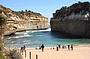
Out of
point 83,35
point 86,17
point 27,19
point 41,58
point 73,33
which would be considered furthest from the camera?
point 27,19

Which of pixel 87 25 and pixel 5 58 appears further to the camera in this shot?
pixel 87 25

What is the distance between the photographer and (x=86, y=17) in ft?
261

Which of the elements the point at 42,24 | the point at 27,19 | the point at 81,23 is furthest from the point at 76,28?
the point at 42,24

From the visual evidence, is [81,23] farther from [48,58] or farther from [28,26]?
[28,26]

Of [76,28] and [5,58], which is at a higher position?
[5,58]

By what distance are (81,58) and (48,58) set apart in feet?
11.6

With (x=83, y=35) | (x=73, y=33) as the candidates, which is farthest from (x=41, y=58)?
(x=73, y=33)

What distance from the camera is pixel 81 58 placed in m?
29.4

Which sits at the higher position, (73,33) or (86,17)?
(86,17)

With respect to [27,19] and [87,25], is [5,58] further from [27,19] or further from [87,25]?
[27,19]

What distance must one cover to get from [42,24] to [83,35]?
9165 centimetres

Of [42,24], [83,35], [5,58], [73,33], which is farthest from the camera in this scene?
[42,24]

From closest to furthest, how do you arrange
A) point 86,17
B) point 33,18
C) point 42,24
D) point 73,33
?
point 86,17 → point 73,33 → point 33,18 → point 42,24

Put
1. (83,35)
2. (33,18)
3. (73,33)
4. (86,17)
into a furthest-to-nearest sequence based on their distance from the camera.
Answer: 1. (33,18)
2. (73,33)
3. (86,17)
4. (83,35)
